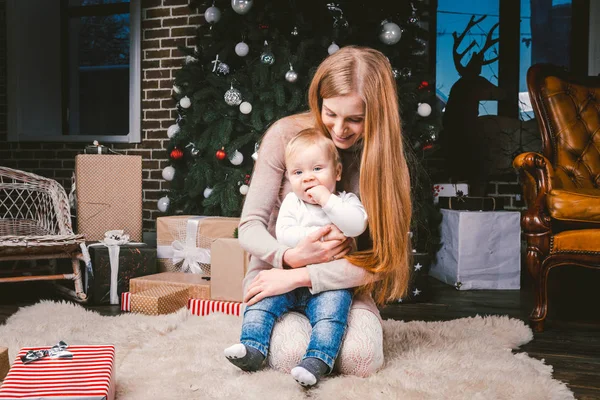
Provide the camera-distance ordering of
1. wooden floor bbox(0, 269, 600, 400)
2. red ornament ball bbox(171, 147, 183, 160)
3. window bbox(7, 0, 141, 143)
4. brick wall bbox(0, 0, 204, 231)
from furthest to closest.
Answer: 1. window bbox(7, 0, 141, 143)
2. brick wall bbox(0, 0, 204, 231)
3. red ornament ball bbox(171, 147, 183, 160)
4. wooden floor bbox(0, 269, 600, 400)

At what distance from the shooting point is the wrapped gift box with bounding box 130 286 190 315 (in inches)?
98.3

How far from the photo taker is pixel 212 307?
8.30 ft

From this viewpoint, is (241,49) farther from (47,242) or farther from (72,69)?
(72,69)

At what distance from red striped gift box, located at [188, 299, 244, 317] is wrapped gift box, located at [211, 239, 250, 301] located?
6 centimetres

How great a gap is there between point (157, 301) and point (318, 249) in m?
1.21

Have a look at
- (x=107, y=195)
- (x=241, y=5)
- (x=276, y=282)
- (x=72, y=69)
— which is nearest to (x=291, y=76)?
(x=241, y=5)

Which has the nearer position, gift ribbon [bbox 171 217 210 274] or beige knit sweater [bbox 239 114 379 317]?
beige knit sweater [bbox 239 114 379 317]

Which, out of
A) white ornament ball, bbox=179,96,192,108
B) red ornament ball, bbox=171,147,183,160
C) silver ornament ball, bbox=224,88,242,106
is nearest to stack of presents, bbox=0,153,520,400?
red ornament ball, bbox=171,147,183,160

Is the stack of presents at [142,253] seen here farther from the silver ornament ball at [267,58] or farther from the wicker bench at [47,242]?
the silver ornament ball at [267,58]

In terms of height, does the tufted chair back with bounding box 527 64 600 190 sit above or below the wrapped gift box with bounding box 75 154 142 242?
above

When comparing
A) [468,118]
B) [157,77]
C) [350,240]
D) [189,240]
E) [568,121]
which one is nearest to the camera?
[350,240]

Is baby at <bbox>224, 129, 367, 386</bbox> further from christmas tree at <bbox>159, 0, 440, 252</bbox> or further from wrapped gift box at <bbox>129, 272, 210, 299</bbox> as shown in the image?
christmas tree at <bbox>159, 0, 440, 252</bbox>

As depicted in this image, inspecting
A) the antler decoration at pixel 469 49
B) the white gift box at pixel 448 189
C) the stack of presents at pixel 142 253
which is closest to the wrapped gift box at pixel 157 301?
the stack of presents at pixel 142 253

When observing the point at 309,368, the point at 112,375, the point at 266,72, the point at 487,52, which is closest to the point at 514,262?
the point at 487,52
